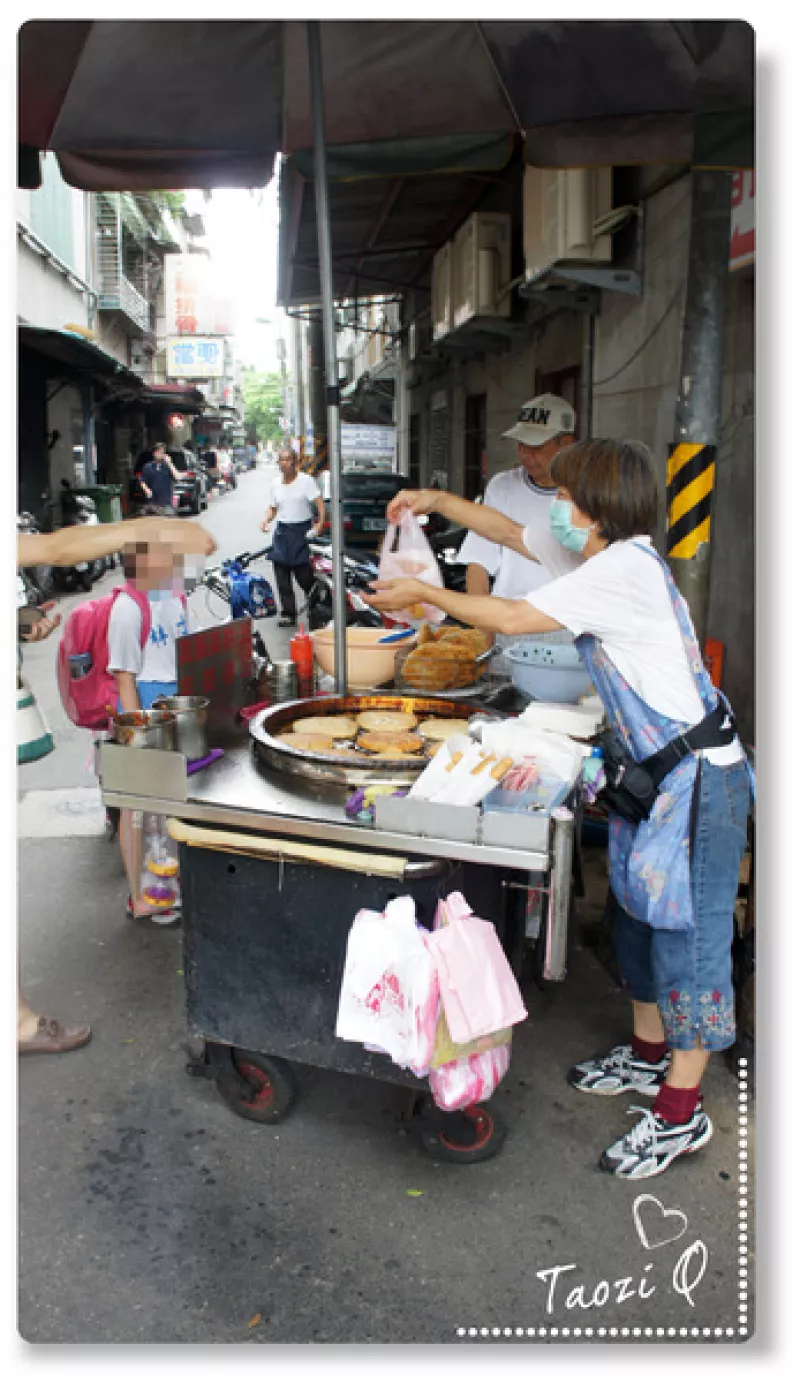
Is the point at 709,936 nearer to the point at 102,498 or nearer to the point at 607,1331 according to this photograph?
the point at 607,1331

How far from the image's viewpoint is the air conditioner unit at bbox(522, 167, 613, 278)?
288 inches

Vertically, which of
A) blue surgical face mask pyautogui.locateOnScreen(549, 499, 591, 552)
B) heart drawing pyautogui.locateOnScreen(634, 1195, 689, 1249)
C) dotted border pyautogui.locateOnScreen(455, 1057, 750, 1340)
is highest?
blue surgical face mask pyautogui.locateOnScreen(549, 499, 591, 552)

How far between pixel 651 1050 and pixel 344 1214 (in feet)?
3.84

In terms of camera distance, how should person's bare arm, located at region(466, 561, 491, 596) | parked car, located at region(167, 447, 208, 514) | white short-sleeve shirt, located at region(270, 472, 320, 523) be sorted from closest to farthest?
person's bare arm, located at region(466, 561, 491, 596) < white short-sleeve shirt, located at region(270, 472, 320, 523) < parked car, located at region(167, 447, 208, 514)

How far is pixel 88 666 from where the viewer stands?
4.25 metres

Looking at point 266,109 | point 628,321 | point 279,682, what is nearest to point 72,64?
point 266,109

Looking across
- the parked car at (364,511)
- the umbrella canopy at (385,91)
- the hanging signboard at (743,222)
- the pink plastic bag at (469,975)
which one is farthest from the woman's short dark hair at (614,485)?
the parked car at (364,511)

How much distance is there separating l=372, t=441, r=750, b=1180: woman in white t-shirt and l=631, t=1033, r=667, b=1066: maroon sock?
0.39 m

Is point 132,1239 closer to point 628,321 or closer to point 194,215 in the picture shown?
point 628,321

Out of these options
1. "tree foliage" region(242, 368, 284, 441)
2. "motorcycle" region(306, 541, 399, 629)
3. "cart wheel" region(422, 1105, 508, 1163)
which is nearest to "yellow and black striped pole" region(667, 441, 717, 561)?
"cart wheel" region(422, 1105, 508, 1163)

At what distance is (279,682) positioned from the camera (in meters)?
3.78

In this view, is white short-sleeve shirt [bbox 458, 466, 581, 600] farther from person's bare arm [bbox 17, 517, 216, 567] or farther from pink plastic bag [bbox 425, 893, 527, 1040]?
pink plastic bag [bbox 425, 893, 527, 1040]

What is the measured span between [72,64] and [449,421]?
14.3 m

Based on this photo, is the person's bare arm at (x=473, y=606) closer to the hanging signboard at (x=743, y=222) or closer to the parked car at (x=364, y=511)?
the hanging signboard at (x=743, y=222)
